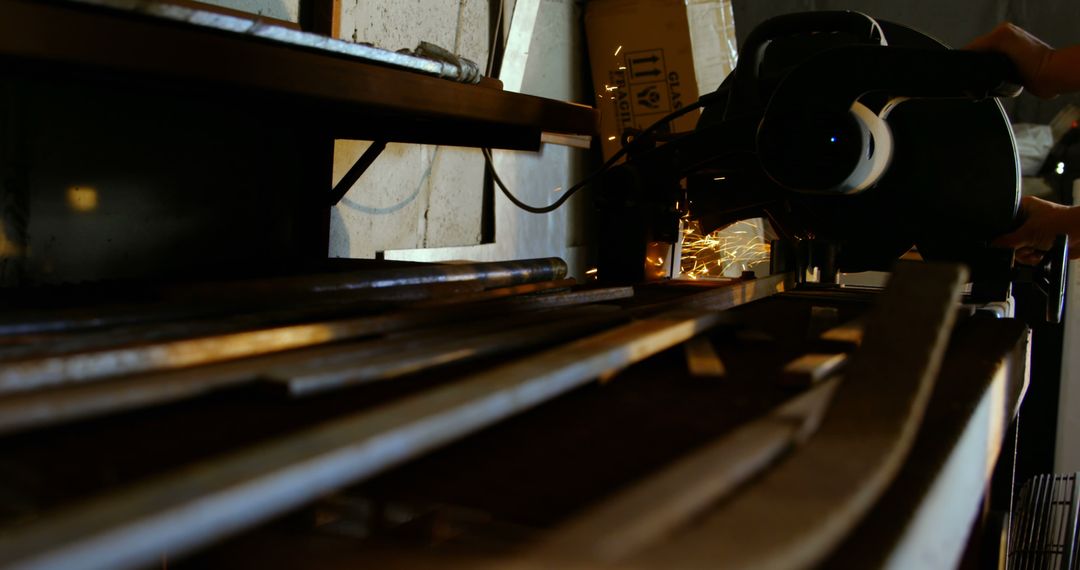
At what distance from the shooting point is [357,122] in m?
1.78

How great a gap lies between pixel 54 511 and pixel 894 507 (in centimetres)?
45

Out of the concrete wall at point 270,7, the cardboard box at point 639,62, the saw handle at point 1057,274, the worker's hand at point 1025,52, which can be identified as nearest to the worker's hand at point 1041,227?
the saw handle at point 1057,274

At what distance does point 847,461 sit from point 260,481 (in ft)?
1.11

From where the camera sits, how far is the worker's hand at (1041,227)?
5.23ft

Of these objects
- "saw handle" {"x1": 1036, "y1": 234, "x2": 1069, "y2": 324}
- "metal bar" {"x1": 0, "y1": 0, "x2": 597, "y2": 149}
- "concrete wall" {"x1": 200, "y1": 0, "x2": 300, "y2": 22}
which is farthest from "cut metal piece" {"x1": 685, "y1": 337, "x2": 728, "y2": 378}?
"concrete wall" {"x1": 200, "y1": 0, "x2": 300, "y2": 22}

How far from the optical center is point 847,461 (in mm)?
494

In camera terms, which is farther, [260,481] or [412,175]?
[412,175]

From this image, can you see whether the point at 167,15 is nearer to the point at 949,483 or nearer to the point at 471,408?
the point at 471,408

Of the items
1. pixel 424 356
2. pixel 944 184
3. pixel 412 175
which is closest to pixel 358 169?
pixel 412 175

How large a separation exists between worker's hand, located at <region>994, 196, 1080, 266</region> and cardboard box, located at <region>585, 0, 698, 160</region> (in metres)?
2.33

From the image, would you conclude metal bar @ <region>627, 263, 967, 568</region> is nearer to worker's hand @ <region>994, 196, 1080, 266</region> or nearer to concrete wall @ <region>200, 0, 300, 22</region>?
worker's hand @ <region>994, 196, 1080, 266</region>

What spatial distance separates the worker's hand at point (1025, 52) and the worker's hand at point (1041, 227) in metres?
0.37

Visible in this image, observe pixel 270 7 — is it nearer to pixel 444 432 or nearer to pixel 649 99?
pixel 444 432

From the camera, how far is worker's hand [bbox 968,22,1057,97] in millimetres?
1278
